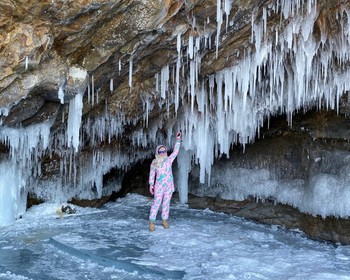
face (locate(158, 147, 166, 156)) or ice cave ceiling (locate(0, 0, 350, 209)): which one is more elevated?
ice cave ceiling (locate(0, 0, 350, 209))

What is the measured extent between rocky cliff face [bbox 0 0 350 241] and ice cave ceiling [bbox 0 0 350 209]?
2cm

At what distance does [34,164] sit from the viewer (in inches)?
373

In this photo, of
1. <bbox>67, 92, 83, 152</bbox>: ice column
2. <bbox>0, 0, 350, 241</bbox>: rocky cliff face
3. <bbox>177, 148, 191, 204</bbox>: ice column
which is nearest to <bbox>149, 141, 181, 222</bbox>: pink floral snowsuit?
<bbox>0, 0, 350, 241</bbox>: rocky cliff face

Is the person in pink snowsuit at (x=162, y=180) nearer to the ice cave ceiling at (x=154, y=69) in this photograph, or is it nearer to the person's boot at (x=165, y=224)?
the person's boot at (x=165, y=224)

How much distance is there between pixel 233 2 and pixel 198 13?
57 cm

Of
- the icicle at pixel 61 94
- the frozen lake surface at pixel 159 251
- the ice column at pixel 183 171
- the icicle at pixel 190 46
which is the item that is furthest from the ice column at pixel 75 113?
the ice column at pixel 183 171

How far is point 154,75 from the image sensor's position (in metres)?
7.77

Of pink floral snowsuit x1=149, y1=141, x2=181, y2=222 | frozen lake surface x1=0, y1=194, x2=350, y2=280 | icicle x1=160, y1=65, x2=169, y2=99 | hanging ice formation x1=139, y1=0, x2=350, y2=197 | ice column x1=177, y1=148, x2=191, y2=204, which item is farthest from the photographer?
ice column x1=177, y1=148, x2=191, y2=204

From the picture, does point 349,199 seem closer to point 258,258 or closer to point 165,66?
point 258,258

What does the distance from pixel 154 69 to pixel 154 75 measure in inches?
9.1

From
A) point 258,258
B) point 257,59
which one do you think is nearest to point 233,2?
point 257,59

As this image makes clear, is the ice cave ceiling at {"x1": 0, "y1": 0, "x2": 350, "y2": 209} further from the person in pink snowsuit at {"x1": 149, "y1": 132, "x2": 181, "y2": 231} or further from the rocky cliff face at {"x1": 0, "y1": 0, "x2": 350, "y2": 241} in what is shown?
the person in pink snowsuit at {"x1": 149, "y1": 132, "x2": 181, "y2": 231}

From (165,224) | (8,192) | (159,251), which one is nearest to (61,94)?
(159,251)

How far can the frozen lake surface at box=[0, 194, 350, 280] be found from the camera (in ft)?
17.7
